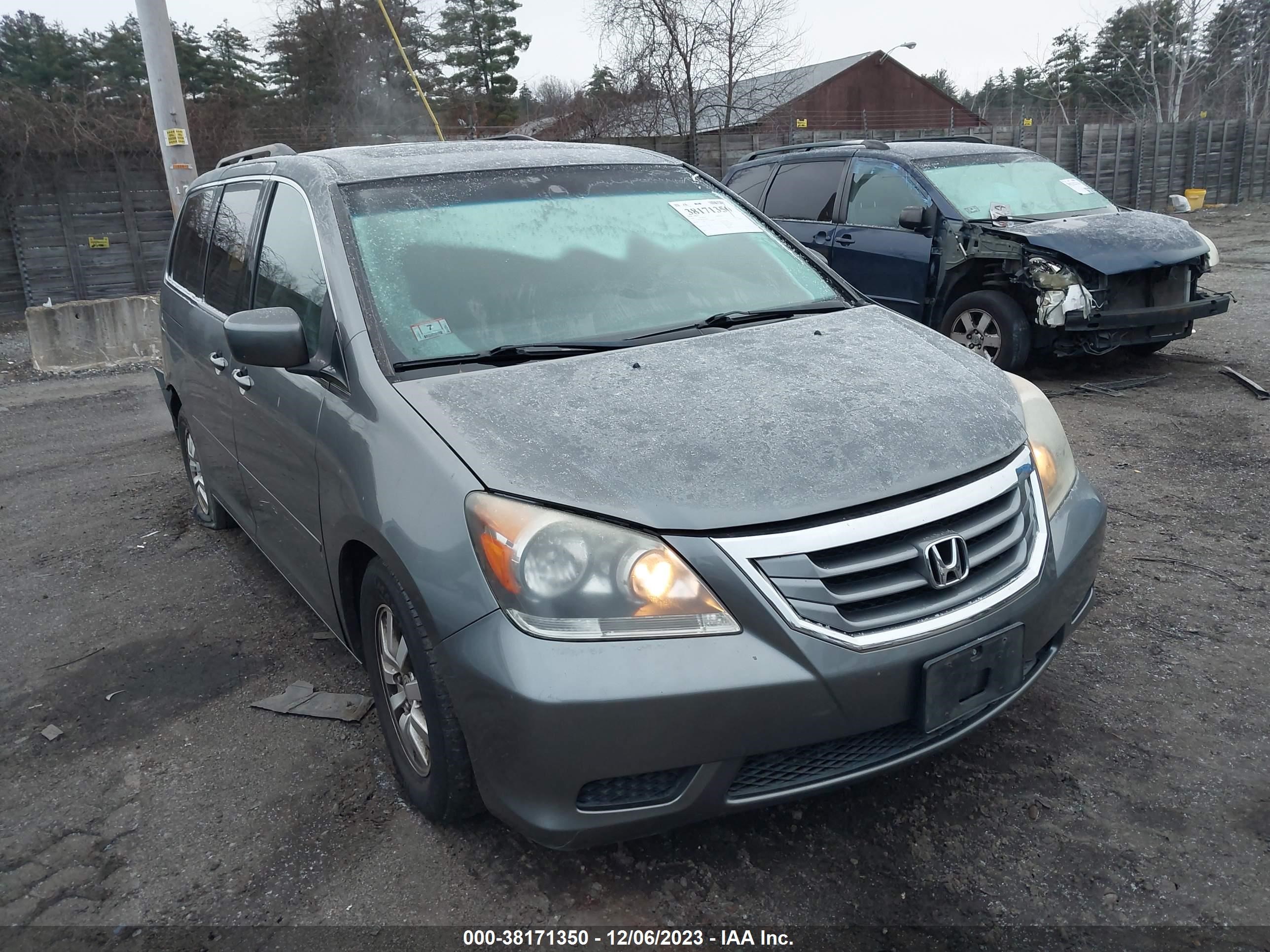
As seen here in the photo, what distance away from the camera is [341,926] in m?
2.18

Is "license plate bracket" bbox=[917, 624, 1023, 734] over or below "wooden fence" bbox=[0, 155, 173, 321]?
below

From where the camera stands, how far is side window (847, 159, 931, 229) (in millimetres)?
7359

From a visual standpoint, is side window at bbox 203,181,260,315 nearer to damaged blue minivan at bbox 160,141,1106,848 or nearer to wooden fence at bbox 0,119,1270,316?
damaged blue minivan at bbox 160,141,1106,848

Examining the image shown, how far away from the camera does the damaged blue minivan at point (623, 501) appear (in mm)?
1944

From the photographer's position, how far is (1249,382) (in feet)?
21.6

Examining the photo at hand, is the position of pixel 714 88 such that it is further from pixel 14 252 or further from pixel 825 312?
pixel 825 312

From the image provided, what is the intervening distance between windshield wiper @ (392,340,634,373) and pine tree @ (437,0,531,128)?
39.1m

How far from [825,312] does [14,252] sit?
46.1 ft

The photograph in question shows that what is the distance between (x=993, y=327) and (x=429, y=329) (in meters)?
5.41

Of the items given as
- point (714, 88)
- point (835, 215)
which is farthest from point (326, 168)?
point (714, 88)

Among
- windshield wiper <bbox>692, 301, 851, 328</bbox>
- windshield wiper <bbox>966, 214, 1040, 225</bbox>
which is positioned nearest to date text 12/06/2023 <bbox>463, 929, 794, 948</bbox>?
windshield wiper <bbox>692, 301, 851, 328</bbox>

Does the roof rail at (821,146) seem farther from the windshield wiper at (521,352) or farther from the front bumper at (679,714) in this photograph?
the front bumper at (679,714)

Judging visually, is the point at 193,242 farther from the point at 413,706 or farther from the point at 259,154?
the point at 413,706

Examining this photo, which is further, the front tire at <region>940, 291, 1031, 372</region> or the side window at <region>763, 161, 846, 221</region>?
the side window at <region>763, 161, 846, 221</region>
